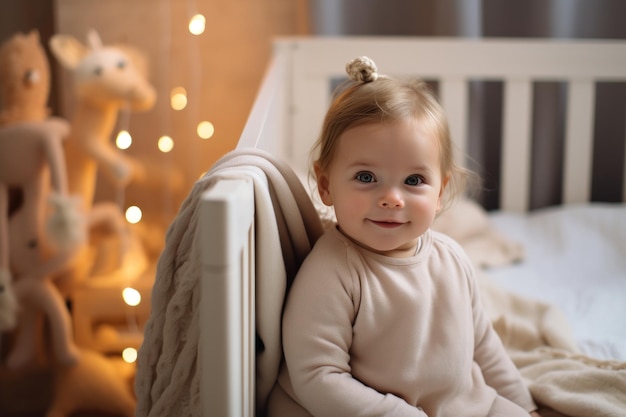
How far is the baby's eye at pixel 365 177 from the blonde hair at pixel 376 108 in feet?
0.17

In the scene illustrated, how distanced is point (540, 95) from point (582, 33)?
0.21m

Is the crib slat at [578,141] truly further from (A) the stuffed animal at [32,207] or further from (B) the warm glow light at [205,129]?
(A) the stuffed animal at [32,207]

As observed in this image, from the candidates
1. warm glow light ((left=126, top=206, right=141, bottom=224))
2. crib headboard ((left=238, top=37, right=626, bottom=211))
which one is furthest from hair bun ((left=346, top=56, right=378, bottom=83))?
warm glow light ((left=126, top=206, right=141, bottom=224))

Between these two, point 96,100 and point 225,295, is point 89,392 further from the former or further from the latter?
point 225,295

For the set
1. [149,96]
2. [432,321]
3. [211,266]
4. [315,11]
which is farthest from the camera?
[315,11]

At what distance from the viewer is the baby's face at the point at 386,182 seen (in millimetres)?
834

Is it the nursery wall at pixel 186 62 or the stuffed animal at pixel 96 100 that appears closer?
the stuffed animal at pixel 96 100

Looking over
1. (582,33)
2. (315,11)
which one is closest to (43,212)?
(315,11)

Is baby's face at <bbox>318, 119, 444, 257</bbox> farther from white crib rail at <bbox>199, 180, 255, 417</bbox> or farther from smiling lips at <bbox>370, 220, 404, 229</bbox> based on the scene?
white crib rail at <bbox>199, 180, 255, 417</bbox>

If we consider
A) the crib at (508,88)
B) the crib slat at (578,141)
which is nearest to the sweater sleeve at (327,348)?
the crib at (508,88)

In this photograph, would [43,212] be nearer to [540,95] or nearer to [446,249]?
[446,249]

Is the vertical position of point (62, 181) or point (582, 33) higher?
point (582, 33)

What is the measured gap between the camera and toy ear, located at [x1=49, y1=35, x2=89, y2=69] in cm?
168

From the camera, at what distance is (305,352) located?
2.61ft
